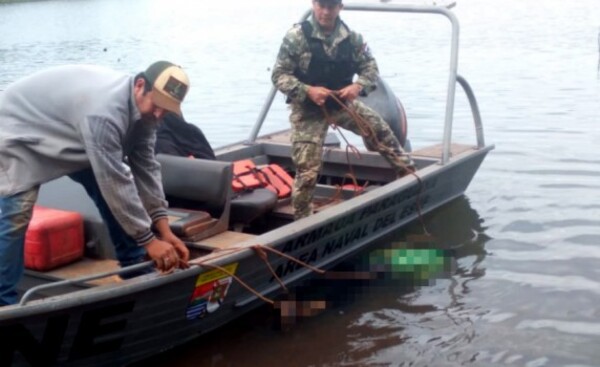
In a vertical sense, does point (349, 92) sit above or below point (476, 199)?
above

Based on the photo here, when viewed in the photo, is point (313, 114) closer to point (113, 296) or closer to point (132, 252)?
point (132, 252)

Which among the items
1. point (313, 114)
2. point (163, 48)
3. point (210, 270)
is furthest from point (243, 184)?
point (163, 48)

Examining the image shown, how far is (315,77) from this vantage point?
20.9 feet

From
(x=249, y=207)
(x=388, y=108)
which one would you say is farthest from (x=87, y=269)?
(x=388, y=108)

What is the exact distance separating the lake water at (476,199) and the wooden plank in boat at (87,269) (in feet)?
1.89

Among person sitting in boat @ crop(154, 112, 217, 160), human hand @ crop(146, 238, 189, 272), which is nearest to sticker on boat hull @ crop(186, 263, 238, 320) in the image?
human hand @ crop(146, 238, 189, 272)

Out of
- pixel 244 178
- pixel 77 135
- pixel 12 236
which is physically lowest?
pixel 244 178

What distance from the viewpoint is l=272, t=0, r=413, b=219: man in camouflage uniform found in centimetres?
621

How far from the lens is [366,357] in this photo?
5457 mm

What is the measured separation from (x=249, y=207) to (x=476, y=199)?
3.52 metres

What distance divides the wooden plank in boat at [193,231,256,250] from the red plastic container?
0.76 meters

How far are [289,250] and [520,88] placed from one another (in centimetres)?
1121

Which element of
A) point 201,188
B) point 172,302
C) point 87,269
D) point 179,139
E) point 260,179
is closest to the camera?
point 172,302

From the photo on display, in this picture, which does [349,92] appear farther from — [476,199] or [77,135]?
[476,199]
